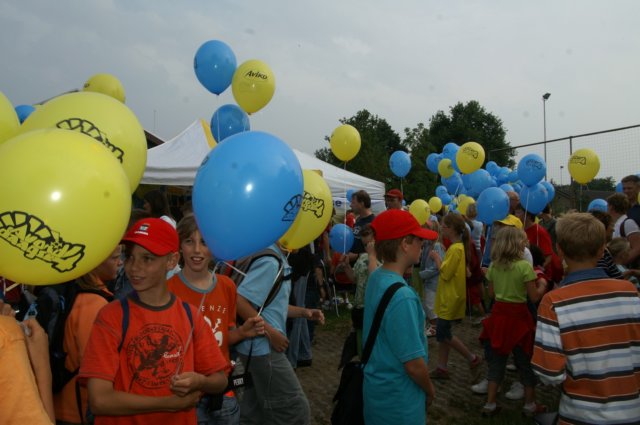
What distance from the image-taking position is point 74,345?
1.92 meters

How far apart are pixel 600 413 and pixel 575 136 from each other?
10.8 metres

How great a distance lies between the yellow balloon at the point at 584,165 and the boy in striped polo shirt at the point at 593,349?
649 cm

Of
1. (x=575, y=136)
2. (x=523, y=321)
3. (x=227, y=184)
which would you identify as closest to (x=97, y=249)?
(x=227, y=184)

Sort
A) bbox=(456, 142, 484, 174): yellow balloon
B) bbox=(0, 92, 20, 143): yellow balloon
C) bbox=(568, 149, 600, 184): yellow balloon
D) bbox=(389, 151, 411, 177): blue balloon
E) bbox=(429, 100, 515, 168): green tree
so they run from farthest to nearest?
bbox=(429, 100, 515, 168): green tree, bbox=(389, 151, 411, 177): blue balloon, bbox=(456, 142, 484, 174): yellow balloon, bbox=(568, 149, 600, 184): yellow balloon, bbox=(0, 92, 20, 143): yellow balloon

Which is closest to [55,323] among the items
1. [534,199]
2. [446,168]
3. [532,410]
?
[532,410]

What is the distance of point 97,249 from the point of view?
1656 mm

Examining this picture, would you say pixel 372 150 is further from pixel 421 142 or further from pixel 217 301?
pixel 217 301

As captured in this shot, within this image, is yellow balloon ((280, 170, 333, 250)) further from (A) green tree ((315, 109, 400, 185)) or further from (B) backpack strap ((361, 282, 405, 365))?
(A) green tree ((315, 109, 400, 185))

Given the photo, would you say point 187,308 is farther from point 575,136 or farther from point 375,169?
point 375,169

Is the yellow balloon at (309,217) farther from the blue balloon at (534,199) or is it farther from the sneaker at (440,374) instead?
the blue balloon at (534,199)

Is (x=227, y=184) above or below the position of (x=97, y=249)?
above

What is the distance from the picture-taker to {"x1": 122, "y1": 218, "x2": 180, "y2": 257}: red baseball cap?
5.91 ft

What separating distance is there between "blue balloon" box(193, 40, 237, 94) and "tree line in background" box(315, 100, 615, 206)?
22.2 metres

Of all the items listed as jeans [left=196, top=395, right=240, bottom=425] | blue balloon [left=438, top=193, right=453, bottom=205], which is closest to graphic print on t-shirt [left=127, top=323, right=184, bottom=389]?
jeans [left=196, top=395, right=240, bottom=425]
